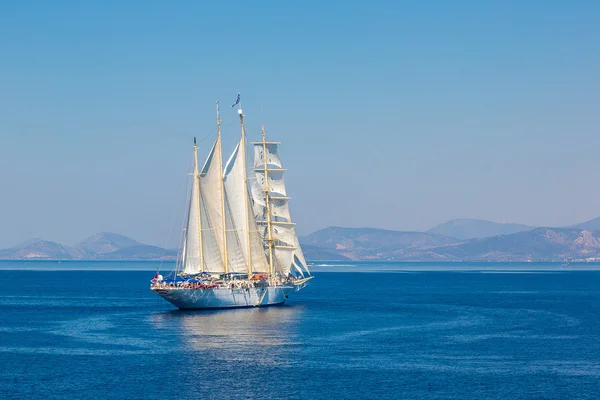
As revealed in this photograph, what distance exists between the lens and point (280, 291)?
12425 cm

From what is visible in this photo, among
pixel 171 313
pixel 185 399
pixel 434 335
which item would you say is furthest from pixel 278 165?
pixel 185 399

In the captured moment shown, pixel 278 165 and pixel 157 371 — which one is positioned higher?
pixel 278 165

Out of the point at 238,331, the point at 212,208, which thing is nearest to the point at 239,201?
the point at 212,208

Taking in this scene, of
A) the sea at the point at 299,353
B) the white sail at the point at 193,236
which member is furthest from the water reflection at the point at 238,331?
the white sail at the point at 193,236

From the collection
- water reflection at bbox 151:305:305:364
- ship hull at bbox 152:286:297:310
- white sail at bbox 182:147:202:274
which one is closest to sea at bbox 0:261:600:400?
water reflection at bbox 151:305:305:364

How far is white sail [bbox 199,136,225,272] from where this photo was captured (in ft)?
379

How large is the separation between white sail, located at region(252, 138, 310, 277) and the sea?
497 inches

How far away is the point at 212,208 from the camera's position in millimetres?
116375

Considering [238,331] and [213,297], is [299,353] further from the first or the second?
[213,297]

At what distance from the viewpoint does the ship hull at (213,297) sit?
113 meters

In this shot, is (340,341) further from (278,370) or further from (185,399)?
(185,399)

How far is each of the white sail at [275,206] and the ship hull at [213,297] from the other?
46.1 ft

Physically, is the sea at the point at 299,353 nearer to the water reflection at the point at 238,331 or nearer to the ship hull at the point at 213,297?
the water reflection at the point at 238,331

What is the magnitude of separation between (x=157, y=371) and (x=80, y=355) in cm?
1106
